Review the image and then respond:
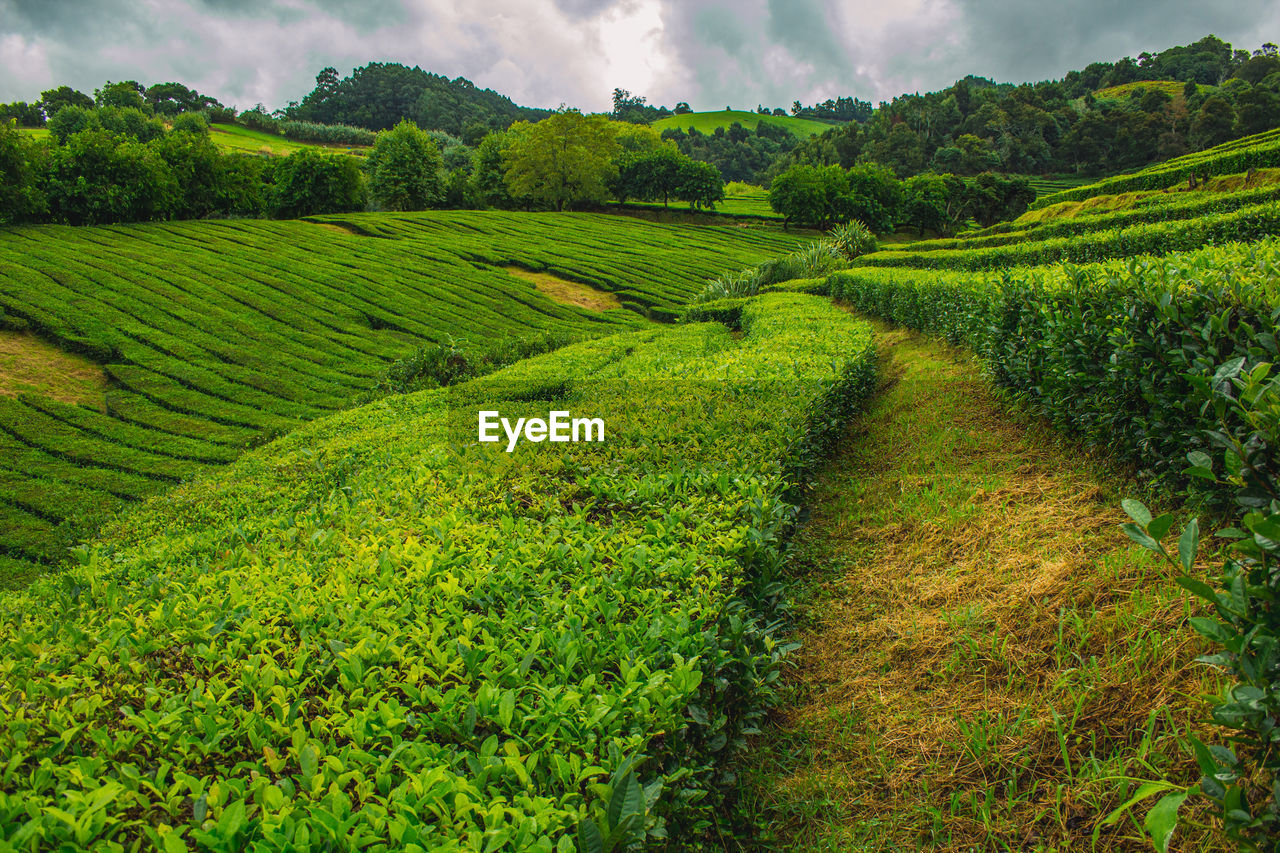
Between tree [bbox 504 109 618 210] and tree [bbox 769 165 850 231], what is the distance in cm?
1440

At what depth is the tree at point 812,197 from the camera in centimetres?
5038

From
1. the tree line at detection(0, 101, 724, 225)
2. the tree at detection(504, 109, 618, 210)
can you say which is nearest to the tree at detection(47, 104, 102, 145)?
the tree line at detection(0, 101, 724, 225)

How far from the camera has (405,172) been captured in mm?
42250

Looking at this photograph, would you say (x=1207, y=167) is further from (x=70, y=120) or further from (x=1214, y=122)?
(x=70, y=120)

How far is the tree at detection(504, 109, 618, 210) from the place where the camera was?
4694 cm

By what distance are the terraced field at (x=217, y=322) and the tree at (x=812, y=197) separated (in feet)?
81.2

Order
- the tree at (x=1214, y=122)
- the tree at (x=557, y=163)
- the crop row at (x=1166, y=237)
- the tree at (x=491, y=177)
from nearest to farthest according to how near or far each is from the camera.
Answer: the crop row at (x=1166, y=237) → the tree at (x=557, y=163) → the tree at (x=491, y=177) → the tree at (x=1214, y=122)

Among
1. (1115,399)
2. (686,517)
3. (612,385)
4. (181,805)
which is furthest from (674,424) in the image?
(181,805)

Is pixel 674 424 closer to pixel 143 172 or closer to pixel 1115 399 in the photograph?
pixel 1115 399

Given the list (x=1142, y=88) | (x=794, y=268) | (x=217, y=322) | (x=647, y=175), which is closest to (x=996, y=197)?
(x=647, y=175)

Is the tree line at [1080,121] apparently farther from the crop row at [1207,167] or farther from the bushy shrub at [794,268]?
the bushy shrub at [794,268]

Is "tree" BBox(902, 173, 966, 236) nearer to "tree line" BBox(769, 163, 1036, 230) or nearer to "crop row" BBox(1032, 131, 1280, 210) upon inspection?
"tree line" BBox(769, 163, 1036, 230)

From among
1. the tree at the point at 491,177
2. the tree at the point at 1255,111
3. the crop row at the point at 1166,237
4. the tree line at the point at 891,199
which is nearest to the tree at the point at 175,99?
the tree at the point at 491,177

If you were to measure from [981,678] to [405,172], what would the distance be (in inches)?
1833
